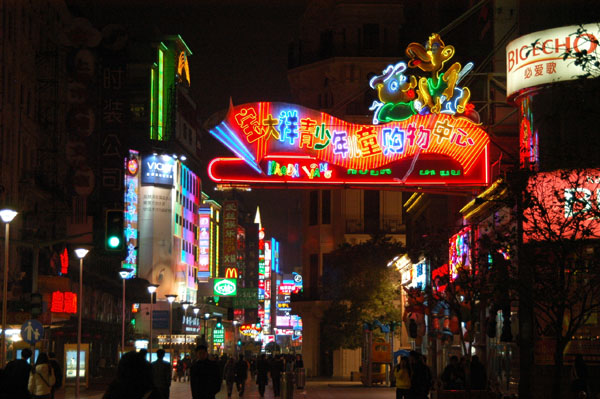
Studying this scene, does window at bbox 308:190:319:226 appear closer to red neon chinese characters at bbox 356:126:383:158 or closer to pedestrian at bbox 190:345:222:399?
red neon chinese characters at bbox 356:126:383:158

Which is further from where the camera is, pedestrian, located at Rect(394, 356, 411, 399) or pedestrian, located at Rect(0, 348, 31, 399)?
pedestrian, located at Rect(394, 356, 411, 399)

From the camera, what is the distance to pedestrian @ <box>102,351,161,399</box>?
400 inches

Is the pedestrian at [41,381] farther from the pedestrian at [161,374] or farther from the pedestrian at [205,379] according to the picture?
the pedestrian at [205,379]

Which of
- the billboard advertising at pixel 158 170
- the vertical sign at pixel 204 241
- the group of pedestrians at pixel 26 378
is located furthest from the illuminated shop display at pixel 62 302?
the vertical sign at pixel 204 241

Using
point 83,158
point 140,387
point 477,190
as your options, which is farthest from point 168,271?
point 140,387

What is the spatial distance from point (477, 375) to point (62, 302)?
2552cm

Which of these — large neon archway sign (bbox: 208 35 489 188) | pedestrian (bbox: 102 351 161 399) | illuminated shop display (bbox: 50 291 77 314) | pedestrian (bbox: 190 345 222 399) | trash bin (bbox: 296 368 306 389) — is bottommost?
trash bin (bbox: 296 368 306 389)

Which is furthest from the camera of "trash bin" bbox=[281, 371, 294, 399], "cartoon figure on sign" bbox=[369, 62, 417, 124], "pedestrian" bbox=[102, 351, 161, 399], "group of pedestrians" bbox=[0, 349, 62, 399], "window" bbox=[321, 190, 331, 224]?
"window" bbox=[321, 190, 331, 224]

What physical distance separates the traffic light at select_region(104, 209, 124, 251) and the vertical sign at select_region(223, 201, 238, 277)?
3480 inches

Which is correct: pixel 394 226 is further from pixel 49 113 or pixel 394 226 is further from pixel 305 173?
→ pixel 305 173

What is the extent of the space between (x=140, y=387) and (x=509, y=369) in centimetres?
2058

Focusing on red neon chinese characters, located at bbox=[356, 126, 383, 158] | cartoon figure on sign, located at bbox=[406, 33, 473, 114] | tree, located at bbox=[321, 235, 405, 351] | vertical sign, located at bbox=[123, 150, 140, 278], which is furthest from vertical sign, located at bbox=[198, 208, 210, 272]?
cartoon figure on sign, located at bbox=[406, 33, 473, 114]

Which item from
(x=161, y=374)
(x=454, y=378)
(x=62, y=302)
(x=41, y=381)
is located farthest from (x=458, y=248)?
(x=62, y=302)

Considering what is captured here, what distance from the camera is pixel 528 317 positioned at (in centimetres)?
2778
